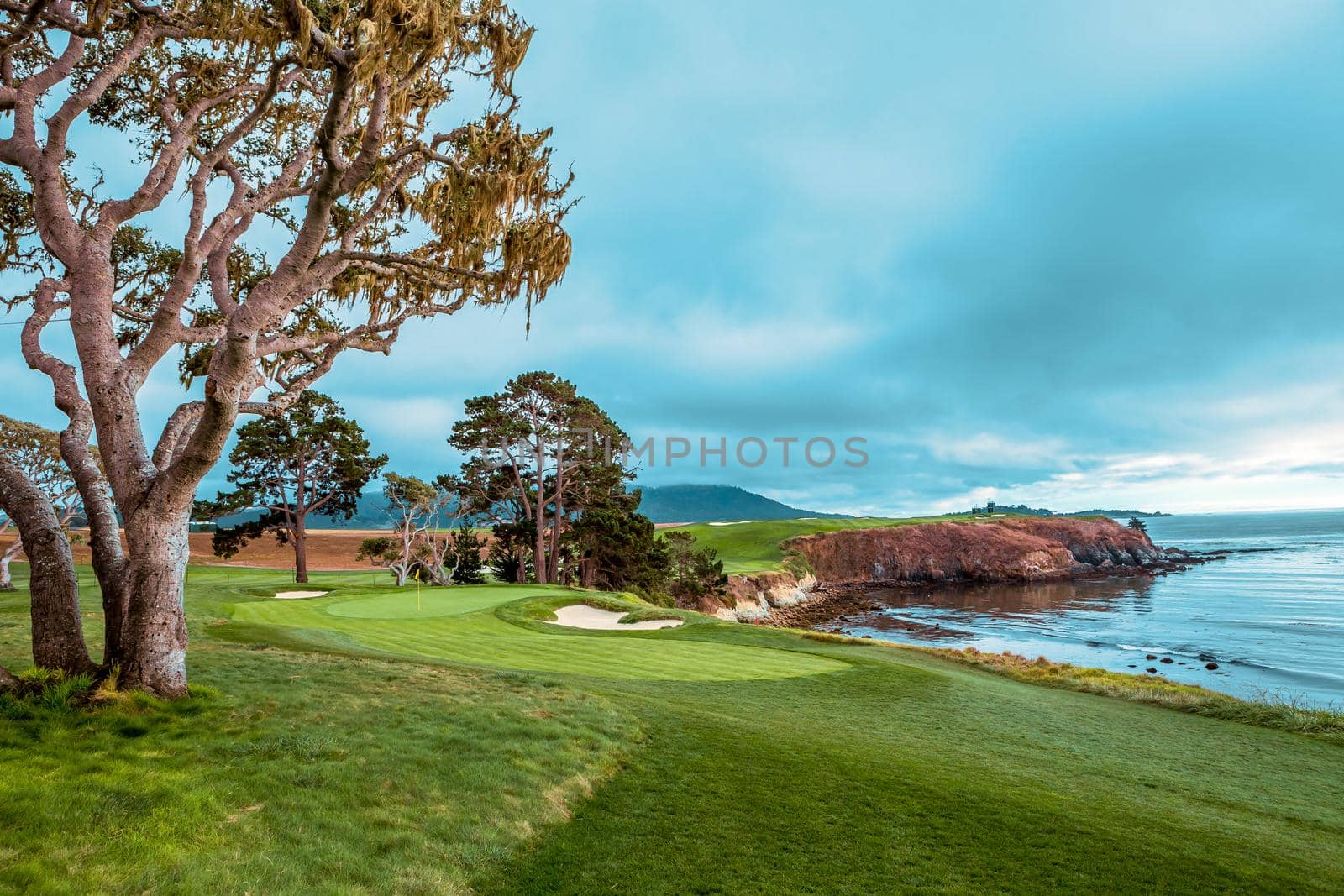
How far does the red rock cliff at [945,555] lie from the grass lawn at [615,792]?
60095 mm

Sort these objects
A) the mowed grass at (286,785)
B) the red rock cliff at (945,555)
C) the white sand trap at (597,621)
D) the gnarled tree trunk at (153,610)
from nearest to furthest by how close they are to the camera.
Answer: the mowed grass at (286,785) < the gnarled tree trunk at (153,610) < the white sand trap at (597,621) < the red rock cliff at (945,555)

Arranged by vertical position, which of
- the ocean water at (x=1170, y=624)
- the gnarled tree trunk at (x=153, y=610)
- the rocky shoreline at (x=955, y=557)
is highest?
the gnarled tree trunk at (x=153, y=610)

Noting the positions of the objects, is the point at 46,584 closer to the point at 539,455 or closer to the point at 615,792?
the point at 615,792

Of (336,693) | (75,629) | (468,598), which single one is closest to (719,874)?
(336,693)

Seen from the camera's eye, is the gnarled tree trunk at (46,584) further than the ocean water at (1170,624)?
No

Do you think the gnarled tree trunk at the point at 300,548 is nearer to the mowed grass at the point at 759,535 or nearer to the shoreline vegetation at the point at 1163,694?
the shoreline vegetation at the point at 1163,694

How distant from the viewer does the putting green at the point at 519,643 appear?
1395 cm

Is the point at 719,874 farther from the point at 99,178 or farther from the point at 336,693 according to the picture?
the point at 99,178

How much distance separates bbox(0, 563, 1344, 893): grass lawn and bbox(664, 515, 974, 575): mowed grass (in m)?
50.8

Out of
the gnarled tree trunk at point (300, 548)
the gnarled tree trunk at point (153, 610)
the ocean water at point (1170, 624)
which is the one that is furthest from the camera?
the gnarled tree trunk at point (300, 548)

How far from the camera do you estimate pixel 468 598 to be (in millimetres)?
24688

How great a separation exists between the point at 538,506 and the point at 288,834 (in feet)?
113

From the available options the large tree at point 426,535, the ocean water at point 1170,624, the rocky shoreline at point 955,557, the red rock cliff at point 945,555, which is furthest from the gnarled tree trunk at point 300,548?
the red rock cliff at point 945,555

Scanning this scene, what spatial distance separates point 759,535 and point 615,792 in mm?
72632
